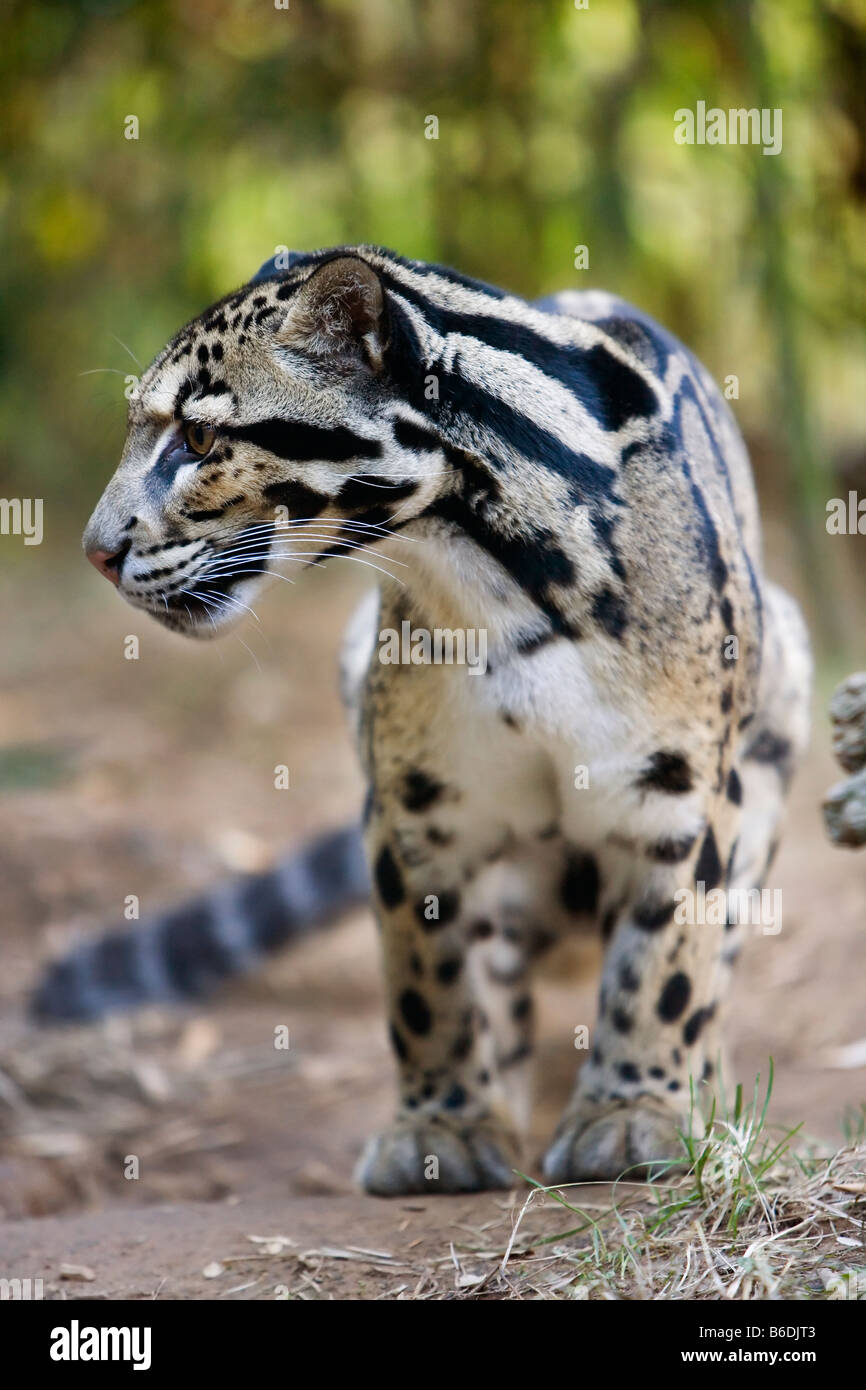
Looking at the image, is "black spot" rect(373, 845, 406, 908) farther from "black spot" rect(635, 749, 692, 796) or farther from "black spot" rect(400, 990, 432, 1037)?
"black spot" rect(635, 749, 692, 796)

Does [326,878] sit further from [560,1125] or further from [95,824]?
[560,1125]

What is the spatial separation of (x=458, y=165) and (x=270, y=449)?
812 cm

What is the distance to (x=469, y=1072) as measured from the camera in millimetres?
4984

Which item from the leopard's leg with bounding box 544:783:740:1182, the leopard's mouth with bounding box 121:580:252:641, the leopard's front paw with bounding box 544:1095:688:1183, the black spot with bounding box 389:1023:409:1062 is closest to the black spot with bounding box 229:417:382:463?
the leopard's mouth with bounding box 121:580:252:641

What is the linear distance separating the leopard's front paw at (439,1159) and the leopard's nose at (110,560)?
2.07 m

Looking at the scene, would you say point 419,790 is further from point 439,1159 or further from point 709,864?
point 439,1159

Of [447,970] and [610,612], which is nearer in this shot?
[610,612]

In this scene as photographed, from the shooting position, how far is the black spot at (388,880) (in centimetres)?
474

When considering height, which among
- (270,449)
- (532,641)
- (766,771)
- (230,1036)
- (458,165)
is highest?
(458,165)

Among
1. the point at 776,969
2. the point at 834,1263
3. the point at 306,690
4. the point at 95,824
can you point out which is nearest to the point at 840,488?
the point at 306,690

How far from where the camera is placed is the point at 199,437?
398 cm

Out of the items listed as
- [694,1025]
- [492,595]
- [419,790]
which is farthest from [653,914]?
[492,595]

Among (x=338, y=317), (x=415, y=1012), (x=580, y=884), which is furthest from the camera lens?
(x=580, y=884)

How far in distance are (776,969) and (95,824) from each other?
3696 mm
